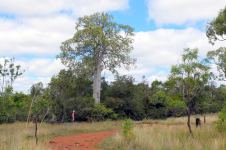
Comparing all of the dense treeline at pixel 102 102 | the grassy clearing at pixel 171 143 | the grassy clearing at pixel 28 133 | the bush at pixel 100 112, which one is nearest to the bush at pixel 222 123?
the grassy clearing at pixel 171 143

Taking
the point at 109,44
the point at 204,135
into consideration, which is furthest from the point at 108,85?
the point at 204,135

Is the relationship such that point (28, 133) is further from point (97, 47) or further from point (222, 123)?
point (97, 47)

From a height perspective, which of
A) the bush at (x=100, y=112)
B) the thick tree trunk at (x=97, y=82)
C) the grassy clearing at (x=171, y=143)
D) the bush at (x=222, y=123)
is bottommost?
the grassy clearing at (x=171, y=143)

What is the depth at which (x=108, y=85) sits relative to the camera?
49.1 meters

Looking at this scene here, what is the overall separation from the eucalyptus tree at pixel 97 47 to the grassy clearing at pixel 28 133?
11.8m

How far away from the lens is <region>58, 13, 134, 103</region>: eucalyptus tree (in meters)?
45.2

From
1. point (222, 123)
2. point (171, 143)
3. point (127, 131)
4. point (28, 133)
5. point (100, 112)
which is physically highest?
point (100, 112)

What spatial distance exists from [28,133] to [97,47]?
2418cm

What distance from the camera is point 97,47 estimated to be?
4566 cm

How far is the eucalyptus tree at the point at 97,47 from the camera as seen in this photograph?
148 ft

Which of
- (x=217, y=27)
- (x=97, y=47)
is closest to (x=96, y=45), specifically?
(x=97, y=47)

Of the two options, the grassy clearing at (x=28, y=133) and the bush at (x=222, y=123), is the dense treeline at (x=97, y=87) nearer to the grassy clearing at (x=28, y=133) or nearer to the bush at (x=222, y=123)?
the grassy clearing at (x=28, y=133)

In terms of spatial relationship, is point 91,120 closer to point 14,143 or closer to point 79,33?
point 79,33

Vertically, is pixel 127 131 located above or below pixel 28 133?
above
